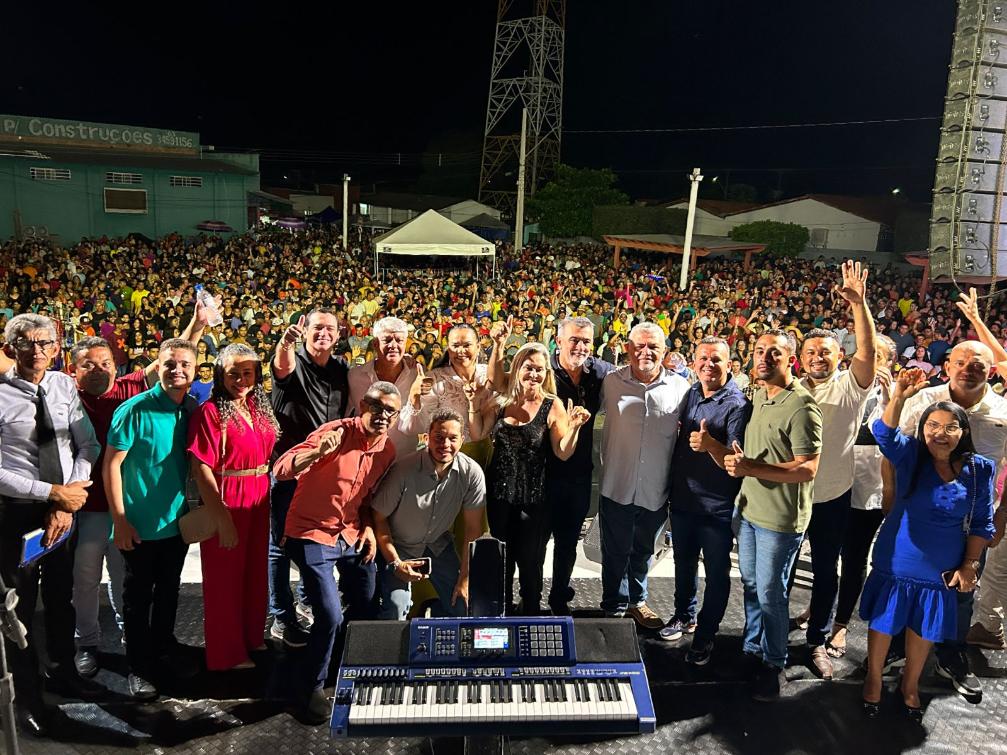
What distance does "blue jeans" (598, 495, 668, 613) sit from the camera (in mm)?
3363

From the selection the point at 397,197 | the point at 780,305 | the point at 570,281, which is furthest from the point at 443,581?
the point at 397,197

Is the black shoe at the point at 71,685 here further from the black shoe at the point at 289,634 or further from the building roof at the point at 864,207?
the building roof at the point at 864,207

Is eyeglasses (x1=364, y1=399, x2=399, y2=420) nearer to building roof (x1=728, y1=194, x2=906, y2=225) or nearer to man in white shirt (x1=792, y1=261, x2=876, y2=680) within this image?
man in white shirt (x1=792, y1=261, x2=876, y2=680)

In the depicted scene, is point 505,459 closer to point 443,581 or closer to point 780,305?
point 443,581

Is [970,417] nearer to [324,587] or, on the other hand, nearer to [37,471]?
[324,587]

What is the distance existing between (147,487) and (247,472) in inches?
15.3

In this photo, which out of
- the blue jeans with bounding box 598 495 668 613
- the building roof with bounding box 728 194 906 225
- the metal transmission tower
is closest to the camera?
the blue jeans with bounding box 598 495 668 613

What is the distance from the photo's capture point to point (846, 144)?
4075 cm

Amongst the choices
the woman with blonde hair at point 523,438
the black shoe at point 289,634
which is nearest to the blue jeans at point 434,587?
the woman with blonde hair at point 523,438

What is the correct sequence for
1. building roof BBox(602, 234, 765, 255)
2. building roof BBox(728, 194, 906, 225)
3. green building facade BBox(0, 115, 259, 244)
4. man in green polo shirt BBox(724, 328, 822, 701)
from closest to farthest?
1. man in green polo shirt BBox(724, 328, 822, 701)
2. building roof BBox(602, 234, 765, 255)
3. green building facade BBox(0, 115, 259, 244)
4. building roof BBox(728, 194, 906, 225)

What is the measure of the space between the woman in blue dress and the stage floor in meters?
0.18

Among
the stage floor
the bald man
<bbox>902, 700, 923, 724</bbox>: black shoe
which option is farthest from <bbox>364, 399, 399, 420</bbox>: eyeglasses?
<bbox>902, 700, 923, 724</bbox>: black shoe

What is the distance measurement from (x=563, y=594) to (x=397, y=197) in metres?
37.1

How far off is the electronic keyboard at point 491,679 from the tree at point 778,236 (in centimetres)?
2778
